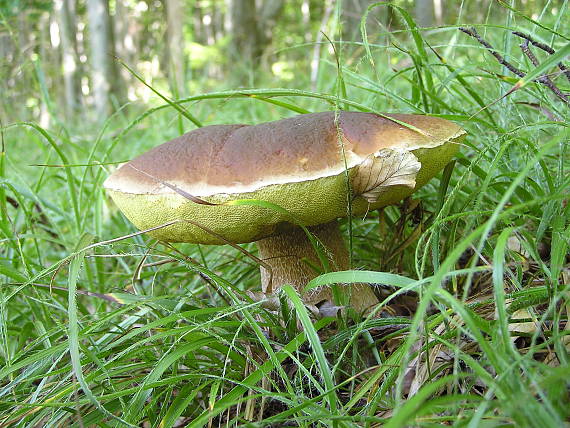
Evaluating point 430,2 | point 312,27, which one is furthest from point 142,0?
point 430,2

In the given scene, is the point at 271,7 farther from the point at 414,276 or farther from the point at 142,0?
the point at 142,0

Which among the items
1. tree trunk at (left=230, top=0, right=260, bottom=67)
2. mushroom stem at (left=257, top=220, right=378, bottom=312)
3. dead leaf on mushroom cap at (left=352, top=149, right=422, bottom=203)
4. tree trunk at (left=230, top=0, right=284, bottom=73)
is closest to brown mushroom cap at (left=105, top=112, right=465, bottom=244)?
dead leaf on mushroom cap at (left=352, top=149, right=422, bottom=203)

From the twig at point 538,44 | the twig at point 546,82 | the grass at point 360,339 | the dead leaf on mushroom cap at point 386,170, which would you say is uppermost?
the twig at point 538,44

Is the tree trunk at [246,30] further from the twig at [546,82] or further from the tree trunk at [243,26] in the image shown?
the twig at [546,82]

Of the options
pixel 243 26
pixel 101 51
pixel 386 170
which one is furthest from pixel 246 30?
pixel 386 170

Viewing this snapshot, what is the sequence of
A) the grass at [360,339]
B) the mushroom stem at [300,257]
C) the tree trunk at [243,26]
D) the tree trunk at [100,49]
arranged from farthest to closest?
the tree trunk at [243,26] → the tree trunk at [100,49] → the mushroom stem at [300,257] → the grass at [360,339]

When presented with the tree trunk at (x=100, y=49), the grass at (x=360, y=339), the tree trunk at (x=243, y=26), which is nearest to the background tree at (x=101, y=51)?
the tree trunk at (x=100, y=49)

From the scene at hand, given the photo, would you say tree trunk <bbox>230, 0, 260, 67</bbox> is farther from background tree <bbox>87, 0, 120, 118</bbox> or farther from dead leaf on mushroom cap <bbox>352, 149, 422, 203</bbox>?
dead leaf on mushroom cap <bbox>352, 149, 422, 203</bbox>

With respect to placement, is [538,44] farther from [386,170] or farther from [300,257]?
[300,257]
